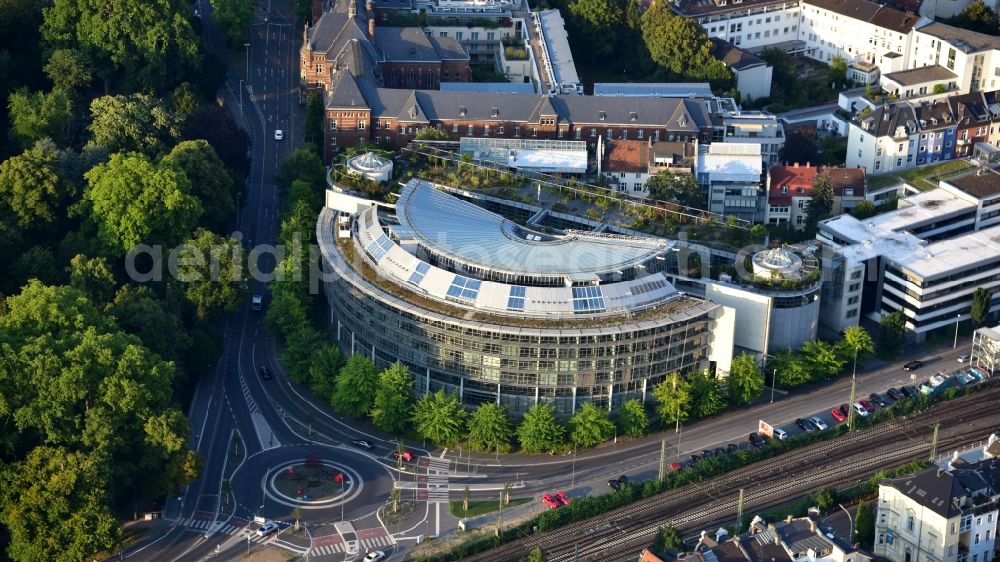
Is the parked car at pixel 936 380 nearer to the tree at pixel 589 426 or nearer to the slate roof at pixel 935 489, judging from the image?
the slate roof at pixel 935 489

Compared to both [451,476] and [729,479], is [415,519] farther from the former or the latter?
[729,479]

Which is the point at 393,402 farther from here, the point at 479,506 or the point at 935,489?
the point at 935,489

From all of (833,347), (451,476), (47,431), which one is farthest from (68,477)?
(833,347)

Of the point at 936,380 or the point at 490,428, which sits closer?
the point at 490,428

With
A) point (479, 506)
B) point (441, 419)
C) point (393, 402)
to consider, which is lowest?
point (479, 506)

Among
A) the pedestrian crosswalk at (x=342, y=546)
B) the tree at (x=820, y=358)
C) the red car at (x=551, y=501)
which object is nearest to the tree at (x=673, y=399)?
the tree at (x=820, y=358)

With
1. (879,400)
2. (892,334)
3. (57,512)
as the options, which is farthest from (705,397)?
(57,512)

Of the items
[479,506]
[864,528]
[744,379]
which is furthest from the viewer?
[744,379]
